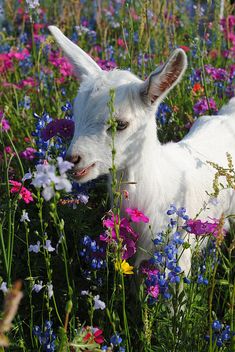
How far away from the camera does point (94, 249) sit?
248 centimetres

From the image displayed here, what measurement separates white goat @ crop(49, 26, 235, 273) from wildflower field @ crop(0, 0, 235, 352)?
0.07 m

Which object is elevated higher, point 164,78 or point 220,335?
point 164,78

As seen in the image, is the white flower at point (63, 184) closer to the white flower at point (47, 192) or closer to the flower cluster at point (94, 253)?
the white flower at point (47, 192)

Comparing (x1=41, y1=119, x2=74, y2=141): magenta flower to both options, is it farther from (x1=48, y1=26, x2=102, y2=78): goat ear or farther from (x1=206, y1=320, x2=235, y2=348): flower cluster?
(x1=206, y1=320, x2=235, y2=348): flower cluster

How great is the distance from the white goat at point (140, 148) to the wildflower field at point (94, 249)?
0.07 metres

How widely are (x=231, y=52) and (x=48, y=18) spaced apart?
298cm

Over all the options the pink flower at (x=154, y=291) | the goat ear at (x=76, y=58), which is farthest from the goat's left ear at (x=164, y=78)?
the pink flower at (x=154, y=291)

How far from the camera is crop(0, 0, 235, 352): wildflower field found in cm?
205

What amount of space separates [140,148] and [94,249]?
0.57m

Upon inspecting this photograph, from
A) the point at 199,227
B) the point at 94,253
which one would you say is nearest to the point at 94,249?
the point at 94,253

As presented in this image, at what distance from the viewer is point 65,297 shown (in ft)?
9.37

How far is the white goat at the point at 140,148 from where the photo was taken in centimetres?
256

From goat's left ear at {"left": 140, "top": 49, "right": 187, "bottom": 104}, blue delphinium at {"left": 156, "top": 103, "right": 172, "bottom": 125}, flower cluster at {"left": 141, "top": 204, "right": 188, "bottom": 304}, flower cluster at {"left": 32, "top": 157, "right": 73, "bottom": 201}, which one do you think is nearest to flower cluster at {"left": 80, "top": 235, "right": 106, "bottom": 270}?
flower cluster at {"left": 141, "top": 204, "right": 188, "bottom": 304}

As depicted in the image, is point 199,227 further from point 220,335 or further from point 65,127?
point 65,127
